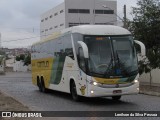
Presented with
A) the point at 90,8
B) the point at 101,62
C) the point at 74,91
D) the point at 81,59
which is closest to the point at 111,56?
the point at 101,62

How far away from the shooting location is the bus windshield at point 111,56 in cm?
1724

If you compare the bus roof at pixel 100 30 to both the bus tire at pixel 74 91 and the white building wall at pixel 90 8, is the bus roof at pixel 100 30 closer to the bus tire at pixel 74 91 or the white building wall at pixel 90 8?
the bus tire at pixel 74 91

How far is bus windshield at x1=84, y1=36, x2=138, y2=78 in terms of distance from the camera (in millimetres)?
17239

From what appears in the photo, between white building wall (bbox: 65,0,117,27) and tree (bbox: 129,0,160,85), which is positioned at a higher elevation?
white building wall (bbox: 65,0,117,27)

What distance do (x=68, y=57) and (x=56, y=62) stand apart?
2.58 meters

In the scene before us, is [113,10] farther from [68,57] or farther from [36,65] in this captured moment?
[68,57]

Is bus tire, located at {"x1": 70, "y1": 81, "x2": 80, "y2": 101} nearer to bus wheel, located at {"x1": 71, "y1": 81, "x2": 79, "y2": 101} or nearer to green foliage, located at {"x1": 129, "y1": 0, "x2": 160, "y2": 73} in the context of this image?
bus wheel, located at {"x1": 71, "y1": 81, "x2": 79, "y2": 101}

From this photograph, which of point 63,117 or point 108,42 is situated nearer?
point 63,117

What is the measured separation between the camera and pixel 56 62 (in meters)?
22.1

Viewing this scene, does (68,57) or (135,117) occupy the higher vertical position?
(68,57)

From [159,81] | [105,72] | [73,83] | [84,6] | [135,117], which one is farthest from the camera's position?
[84,6]

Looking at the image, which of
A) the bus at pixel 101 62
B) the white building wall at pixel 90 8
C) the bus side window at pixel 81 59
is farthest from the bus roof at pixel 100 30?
the white building wall at pixel 90 8

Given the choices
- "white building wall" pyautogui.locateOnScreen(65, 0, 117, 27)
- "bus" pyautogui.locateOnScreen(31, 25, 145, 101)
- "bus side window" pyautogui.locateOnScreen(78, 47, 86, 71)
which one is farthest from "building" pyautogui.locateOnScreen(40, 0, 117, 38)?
"bus side window" pyautogui.locateOnScreen(78, 47, 86, 71)

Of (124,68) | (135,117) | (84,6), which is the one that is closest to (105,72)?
(124,68)
